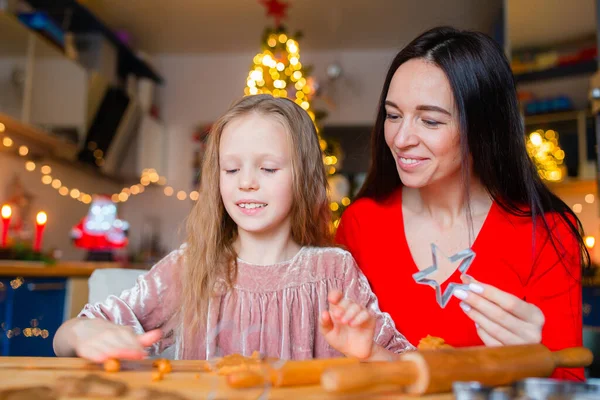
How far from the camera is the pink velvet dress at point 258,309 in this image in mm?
1161

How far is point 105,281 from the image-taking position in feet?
4.35

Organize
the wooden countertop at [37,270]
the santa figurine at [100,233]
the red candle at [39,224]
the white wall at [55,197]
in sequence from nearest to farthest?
the wooden countertop at [37,270], the red candle at [39,224], the white wall at [55,197], the santa figurine at [100,233]

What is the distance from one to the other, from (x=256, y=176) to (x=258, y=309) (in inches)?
10.8

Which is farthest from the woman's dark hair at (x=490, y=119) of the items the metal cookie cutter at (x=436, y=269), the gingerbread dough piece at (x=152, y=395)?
the gingerbread dough piece at (x=152, y=395)

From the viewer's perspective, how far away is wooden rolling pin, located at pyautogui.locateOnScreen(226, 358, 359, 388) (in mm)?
634

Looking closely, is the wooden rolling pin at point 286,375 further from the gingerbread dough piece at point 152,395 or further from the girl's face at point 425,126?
the girl's face at point 425,126

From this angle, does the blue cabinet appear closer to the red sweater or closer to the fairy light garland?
the fairy light garland

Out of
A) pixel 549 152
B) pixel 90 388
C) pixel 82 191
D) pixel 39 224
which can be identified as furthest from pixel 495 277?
pixel 82 191

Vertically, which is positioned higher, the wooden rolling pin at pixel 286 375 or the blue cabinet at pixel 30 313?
the wooden rolling pin at pixel 286 375

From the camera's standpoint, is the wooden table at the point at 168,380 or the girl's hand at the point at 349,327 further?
the girl's hand at the point at 349,327

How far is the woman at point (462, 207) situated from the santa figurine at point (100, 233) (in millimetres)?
3128

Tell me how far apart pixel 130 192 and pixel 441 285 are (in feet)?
15.9

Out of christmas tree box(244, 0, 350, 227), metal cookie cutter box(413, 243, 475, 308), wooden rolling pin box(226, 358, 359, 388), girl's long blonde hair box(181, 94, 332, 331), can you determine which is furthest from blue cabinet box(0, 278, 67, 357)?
wooden rolling pin box(226, 358, 359, 388)

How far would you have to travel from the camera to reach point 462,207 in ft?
4.77
